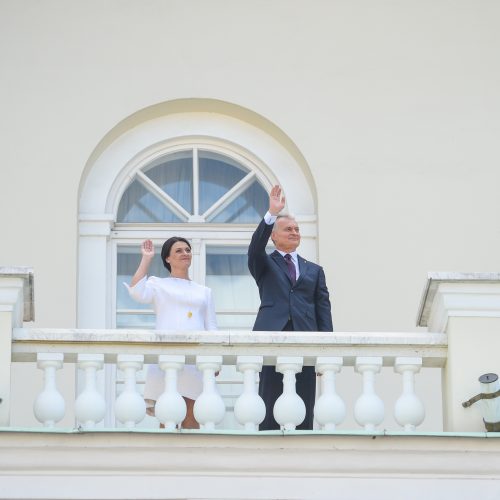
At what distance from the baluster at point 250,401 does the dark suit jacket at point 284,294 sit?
796mm

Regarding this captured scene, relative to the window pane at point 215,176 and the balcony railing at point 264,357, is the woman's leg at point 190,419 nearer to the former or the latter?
the balcony railing at point 264,357

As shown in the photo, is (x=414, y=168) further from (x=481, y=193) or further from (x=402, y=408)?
(x=402, y=408)

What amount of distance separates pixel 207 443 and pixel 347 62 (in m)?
4.77

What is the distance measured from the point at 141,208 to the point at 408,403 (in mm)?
4265

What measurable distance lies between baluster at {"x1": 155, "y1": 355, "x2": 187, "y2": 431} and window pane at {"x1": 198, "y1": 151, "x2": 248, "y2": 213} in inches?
154

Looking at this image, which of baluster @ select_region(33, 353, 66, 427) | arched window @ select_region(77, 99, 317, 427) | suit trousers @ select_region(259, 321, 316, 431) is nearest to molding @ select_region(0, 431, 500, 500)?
baluster @ select_region(33, 353, 66, 427)

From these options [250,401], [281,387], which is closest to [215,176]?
[281,387]

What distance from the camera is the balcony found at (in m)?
11.0

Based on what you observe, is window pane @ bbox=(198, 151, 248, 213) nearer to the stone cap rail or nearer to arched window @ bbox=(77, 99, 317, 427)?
arched window @ bbox=(77, 99, 317, 427)

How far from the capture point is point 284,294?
12242 mm

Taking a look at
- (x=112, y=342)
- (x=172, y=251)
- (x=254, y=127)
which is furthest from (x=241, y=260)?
(x=112, y=342)

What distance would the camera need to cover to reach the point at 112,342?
444 inches

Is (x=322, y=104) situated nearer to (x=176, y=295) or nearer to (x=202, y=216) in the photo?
(x=202, y=216)

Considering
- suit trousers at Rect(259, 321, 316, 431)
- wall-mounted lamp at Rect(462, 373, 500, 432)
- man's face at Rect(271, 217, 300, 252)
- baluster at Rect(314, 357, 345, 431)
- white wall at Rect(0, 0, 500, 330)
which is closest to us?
wall-mounted lamp at Rect(462, 373, 500, 432)
